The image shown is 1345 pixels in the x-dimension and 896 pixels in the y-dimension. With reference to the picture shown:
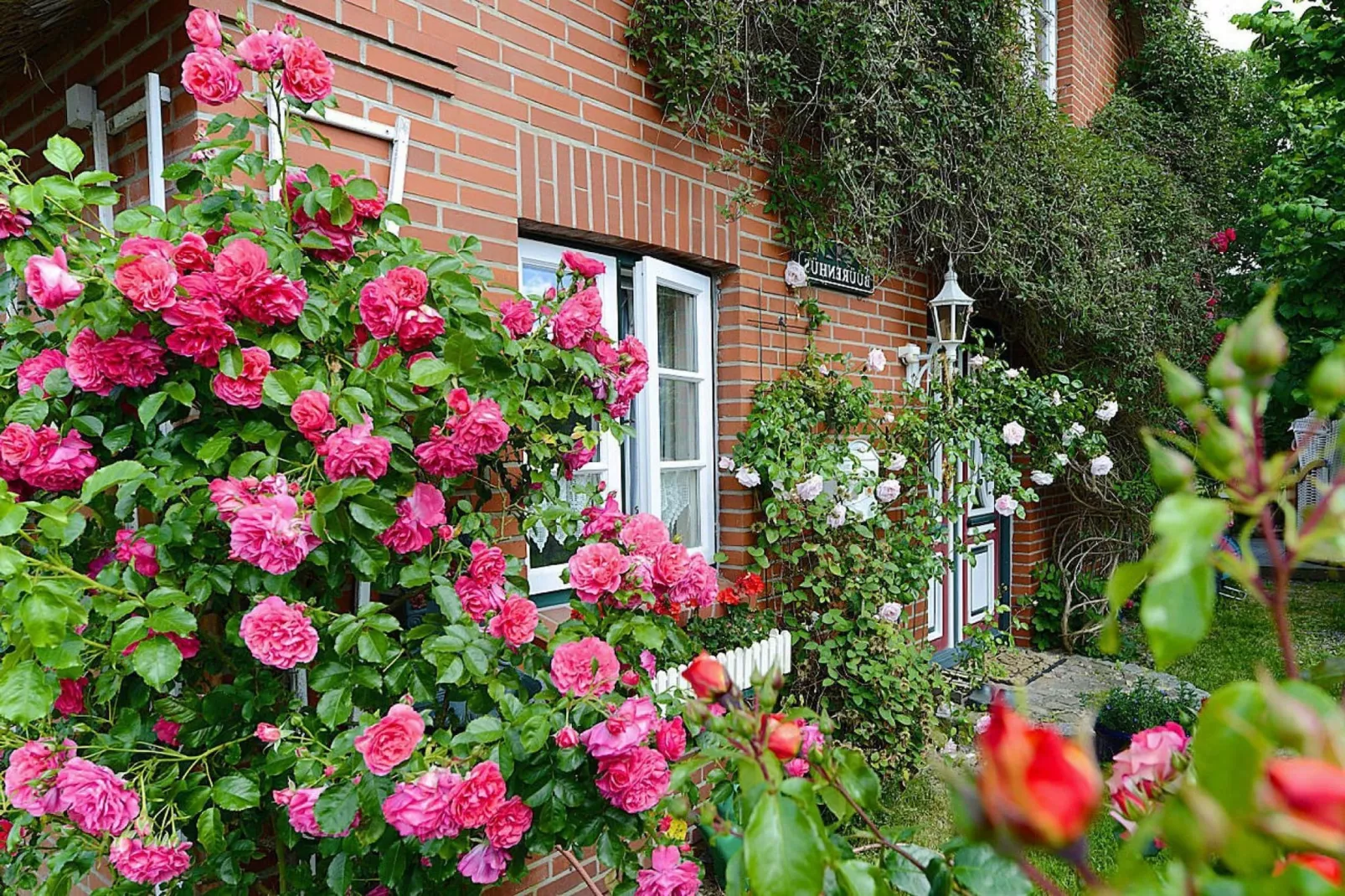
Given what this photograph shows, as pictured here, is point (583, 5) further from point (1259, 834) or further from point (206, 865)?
point (1259, 834)

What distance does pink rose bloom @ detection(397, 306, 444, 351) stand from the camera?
1676 mm

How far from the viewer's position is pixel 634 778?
4.96ft

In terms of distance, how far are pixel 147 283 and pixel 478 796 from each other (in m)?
1.08

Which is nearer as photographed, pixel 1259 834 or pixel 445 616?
pixel 1259 834

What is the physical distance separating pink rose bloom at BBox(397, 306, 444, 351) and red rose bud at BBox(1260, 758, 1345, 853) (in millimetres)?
1603

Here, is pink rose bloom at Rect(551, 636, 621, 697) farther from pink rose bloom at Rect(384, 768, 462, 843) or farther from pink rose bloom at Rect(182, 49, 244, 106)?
pink rose bloom at Rect(182, 49, 244, 106)

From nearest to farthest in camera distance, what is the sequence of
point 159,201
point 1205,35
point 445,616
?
point 445,616 < point 159,201 < point 1205,35

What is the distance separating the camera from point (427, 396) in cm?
176

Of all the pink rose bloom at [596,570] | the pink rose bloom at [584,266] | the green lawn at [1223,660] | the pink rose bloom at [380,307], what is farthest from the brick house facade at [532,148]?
the green lawn at [1223,660]

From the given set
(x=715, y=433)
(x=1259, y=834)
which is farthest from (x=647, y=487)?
(x=1259, y=834)

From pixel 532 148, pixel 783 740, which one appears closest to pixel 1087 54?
pixel 532 148

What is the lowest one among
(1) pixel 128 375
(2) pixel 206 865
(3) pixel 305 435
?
(2) pixel 206 865

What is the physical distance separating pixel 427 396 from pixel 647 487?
148cm

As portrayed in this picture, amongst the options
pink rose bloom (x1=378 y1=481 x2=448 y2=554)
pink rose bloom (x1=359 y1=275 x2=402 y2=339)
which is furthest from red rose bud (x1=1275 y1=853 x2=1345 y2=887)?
pink rose bloom (x1=359 y1=275 x2=402 y2=339)
